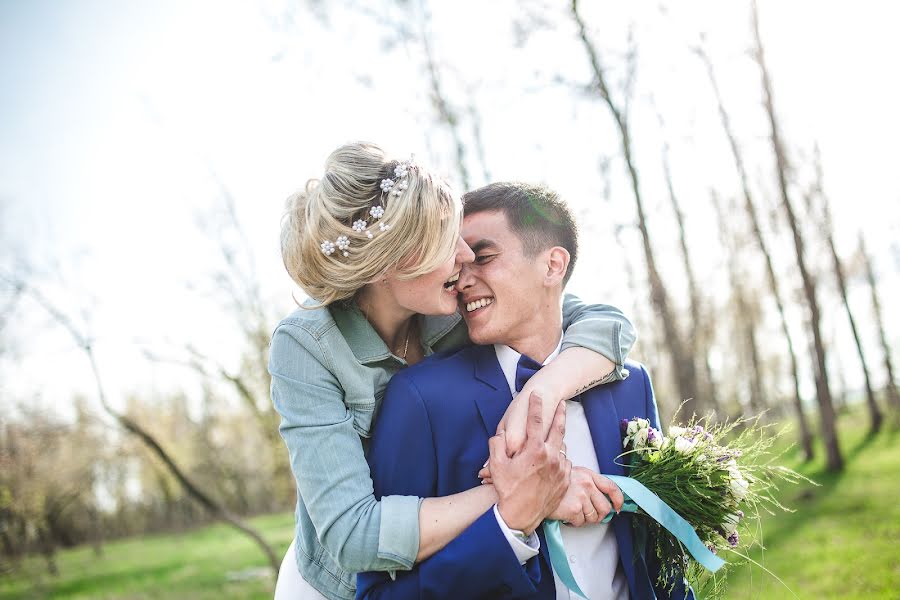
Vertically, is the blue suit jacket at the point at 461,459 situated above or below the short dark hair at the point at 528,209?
below

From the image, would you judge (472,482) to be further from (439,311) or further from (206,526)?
(206,526)

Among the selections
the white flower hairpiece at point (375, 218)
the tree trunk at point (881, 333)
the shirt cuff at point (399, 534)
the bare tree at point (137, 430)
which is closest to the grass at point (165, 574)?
the bare tree at point (137, 430)

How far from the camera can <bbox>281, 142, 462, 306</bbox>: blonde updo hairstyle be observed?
267cm

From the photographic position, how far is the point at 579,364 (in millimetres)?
2875

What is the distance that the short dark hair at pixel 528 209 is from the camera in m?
3.24

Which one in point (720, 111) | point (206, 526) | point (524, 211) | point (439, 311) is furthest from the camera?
point (206, 526)

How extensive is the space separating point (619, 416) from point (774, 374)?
47.0 metres

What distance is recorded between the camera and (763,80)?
1491 centimetres

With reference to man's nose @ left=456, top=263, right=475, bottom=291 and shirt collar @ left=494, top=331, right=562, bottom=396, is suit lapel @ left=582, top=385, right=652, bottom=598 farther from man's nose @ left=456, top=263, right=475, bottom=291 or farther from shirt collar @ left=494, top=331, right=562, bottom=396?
man's nose @ left=456, top=263, right=475, bottom=291

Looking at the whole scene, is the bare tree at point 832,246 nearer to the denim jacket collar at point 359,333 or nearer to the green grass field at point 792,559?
the green grass field at point 792,559

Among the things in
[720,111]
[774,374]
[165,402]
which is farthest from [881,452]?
[165,402]

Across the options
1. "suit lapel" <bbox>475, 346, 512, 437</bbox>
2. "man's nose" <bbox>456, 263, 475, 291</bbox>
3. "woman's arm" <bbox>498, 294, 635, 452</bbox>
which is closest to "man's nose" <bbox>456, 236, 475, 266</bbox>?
"man's nose" <bbox>456, 263, 475, 291</bbox>

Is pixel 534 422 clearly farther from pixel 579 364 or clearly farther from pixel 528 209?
pixel 528 209

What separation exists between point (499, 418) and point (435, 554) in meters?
0.64
